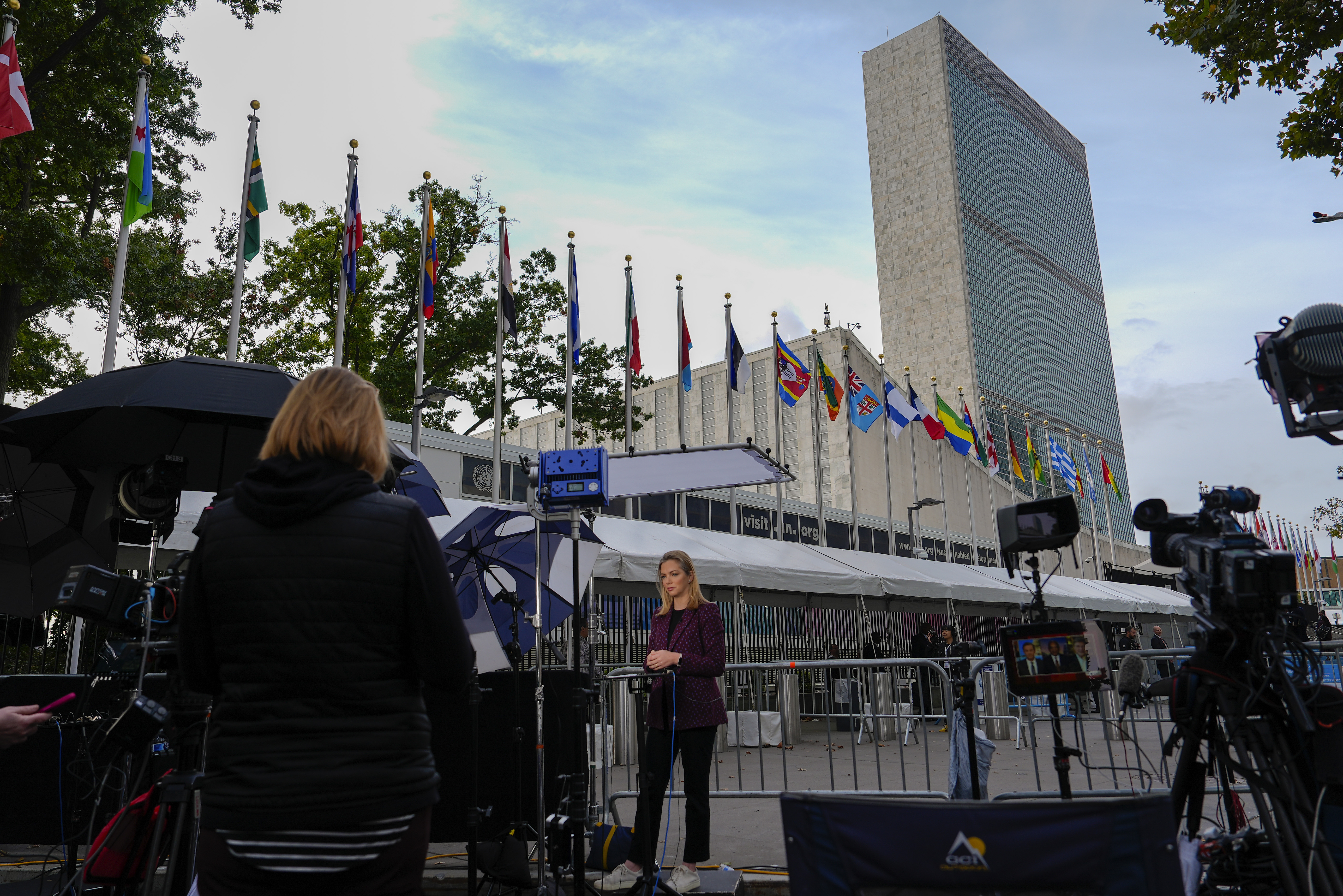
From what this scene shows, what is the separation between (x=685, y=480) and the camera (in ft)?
26.7

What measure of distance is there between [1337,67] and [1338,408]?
640cm

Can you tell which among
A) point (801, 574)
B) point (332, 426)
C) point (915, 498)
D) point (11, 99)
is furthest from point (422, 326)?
point (915, 498)

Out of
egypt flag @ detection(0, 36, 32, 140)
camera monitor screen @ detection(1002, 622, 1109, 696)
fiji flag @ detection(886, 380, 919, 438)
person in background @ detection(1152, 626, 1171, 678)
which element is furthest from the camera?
fiji flag @ detection(886, 380, 919, 438)

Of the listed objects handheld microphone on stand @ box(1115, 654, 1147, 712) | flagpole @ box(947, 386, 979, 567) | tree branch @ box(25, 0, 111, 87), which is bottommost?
handheld microphone on stand @ box(1115, 654, 1147, 712)

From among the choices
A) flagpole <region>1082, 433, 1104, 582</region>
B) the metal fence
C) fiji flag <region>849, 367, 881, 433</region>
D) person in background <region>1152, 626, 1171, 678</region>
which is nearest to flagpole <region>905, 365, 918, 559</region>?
fiji flag <region>849, 367, 881, 433</region>

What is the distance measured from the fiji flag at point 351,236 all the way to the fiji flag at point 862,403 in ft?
39.9

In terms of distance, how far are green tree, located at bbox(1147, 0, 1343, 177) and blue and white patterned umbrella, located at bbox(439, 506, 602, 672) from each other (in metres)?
7.53

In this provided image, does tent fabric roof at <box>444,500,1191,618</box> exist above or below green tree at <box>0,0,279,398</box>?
below

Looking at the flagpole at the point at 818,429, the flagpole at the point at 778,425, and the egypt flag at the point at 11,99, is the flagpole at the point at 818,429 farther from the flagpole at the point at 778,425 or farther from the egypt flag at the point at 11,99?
the egypt flag at the point at 11,99

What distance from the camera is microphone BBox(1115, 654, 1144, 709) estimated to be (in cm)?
379

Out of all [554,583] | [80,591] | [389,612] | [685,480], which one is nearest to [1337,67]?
[685,480]

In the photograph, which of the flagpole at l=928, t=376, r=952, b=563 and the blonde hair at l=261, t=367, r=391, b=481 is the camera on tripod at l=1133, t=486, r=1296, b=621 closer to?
the blonde hair at l=261, t=367, r=391, b=481

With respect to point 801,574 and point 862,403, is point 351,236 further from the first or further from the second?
point 862,403

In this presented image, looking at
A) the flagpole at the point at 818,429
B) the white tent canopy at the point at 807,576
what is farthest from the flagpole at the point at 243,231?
the flagpole at the point at 818,429
